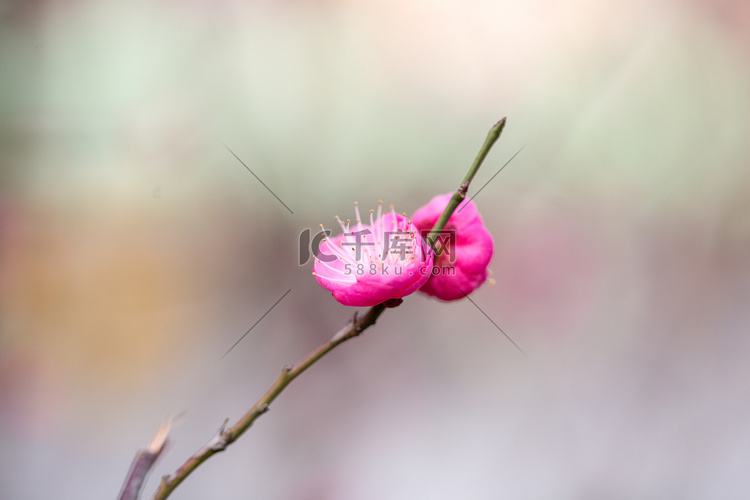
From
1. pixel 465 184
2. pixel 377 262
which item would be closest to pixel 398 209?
pixel 377 262

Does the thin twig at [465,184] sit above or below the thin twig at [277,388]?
above

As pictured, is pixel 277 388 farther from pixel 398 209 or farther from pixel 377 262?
pixel 398 209

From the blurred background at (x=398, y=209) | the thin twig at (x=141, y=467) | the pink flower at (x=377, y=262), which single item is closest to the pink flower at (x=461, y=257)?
the pink flower at (x=377, y=262)

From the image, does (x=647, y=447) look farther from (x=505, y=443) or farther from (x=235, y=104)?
(x=235, y=104)

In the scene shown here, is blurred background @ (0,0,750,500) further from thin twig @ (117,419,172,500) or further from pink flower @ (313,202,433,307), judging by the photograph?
thin twig @ (117,419,172,500)

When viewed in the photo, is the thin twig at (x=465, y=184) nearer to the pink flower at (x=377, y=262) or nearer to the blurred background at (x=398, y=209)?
the pink flower at (x=377, y=262)

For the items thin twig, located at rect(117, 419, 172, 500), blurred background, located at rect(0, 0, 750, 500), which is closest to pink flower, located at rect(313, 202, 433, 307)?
thin twig, located at rect(117, 419, 172, 500)

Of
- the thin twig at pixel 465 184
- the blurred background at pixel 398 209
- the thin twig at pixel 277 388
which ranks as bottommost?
the blurred background at pixel 398 209
